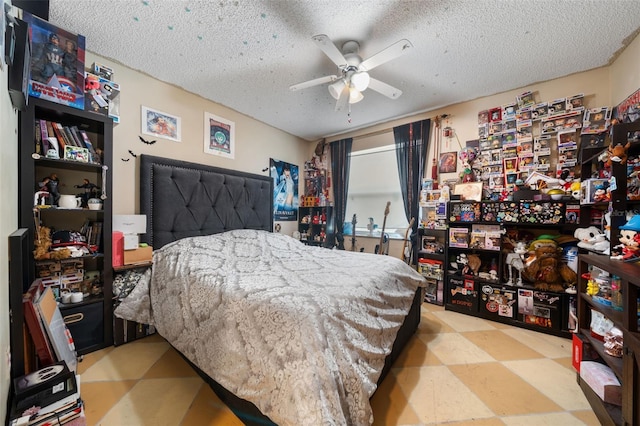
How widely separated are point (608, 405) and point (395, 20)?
2.56 m

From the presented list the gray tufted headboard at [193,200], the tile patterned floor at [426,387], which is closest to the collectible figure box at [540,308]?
the tile patterned floor at [426,387]

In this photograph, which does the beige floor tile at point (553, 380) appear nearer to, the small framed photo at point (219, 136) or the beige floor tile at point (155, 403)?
the beige floor tile at point (155, 403)

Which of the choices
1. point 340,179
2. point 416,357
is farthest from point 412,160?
point 416,357

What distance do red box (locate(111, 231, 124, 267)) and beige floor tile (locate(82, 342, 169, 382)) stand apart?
0.67 meters

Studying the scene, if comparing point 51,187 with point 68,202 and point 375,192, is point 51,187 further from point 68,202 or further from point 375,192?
point 375,192

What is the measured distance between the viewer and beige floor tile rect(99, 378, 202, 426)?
1.24 meters

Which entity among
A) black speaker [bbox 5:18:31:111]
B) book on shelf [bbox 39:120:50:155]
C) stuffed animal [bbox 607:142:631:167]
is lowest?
stuffed animal [bbox 607:142:631:167]

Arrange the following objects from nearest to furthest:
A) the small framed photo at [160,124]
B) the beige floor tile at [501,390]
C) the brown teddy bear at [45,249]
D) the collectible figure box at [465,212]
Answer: the beige floor tile at [501,390]
the brown teddy bear at [45,249]
the small framed photo at [160,124]
the collectible figure box at [465,212]

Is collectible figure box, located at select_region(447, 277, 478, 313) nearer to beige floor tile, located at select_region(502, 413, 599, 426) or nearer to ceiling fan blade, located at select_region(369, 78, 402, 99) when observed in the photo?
beige floor tile, located at select_region(502, 413, 599, 426)

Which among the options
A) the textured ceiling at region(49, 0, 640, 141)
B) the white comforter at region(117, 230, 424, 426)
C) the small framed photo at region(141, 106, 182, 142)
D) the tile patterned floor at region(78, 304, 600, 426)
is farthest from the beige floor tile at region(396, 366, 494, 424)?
the small framed photo at region(141, 106, 182, 142)

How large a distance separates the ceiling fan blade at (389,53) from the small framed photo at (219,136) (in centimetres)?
185

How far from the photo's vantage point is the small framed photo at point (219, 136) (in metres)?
2.77

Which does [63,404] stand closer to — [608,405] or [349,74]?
[349,74]

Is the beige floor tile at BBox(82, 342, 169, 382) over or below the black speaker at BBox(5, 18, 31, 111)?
below
